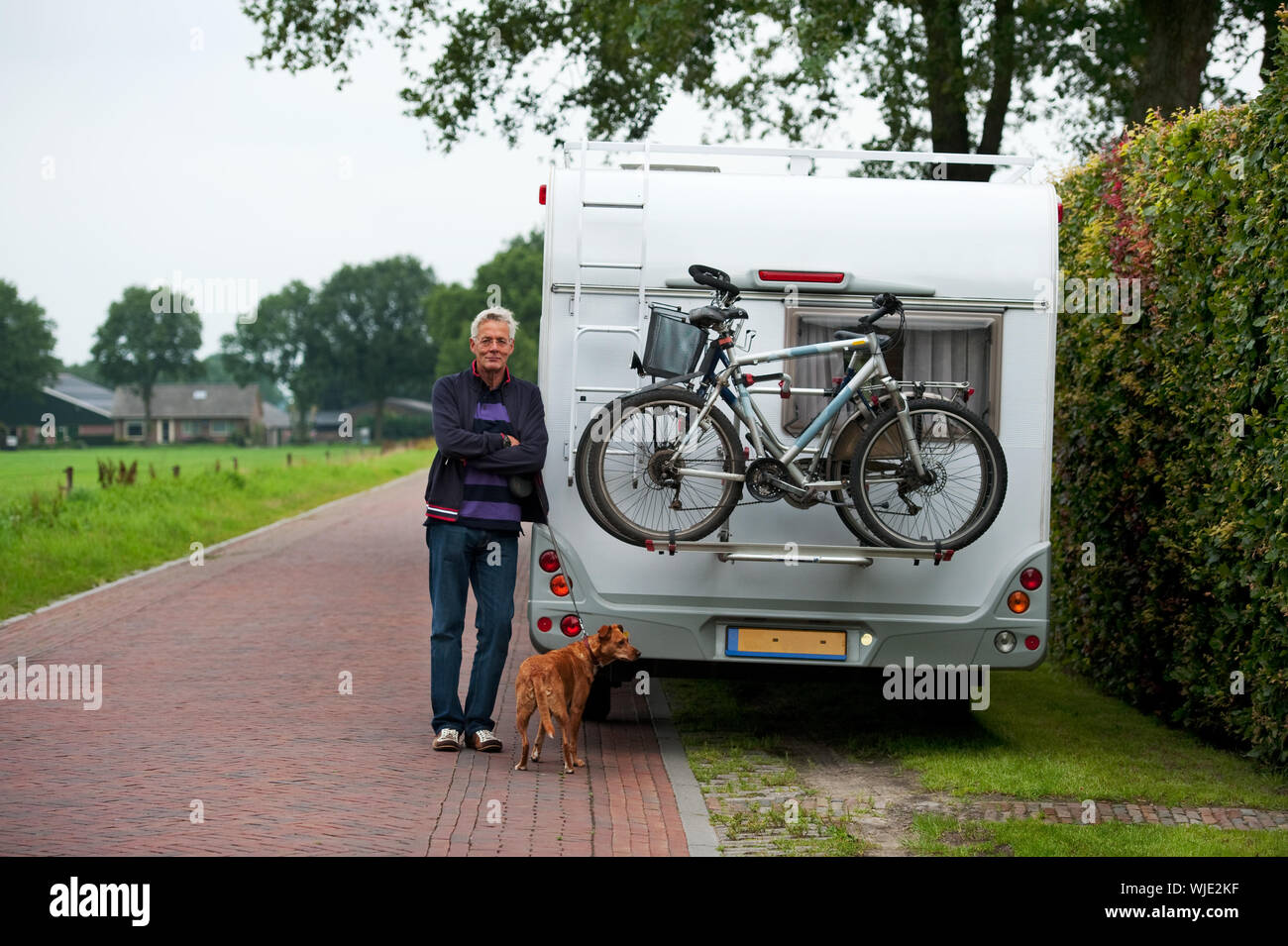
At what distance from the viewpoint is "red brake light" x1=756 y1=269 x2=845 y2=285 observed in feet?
25.3

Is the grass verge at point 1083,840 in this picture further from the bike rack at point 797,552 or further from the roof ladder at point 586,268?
the roof ladder at point 586,268

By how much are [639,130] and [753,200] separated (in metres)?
13.6

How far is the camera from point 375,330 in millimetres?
135000

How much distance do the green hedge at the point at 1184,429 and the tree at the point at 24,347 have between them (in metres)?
99.7

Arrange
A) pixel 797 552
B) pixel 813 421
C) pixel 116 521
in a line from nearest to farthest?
1. pixel 813 421
2. pixel 797 552
3. pixel 116 521

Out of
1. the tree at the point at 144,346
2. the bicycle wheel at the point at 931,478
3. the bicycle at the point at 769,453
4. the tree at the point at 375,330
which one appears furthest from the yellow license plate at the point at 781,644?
the tree at the point at 375,330

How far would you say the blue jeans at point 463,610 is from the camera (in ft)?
25.4

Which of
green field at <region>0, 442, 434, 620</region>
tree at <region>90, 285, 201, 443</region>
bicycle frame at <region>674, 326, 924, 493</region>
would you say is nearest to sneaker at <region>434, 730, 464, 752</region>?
bicycle frame at <region>674, 326, 924, 493</region>

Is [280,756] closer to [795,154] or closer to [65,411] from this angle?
[795,154]

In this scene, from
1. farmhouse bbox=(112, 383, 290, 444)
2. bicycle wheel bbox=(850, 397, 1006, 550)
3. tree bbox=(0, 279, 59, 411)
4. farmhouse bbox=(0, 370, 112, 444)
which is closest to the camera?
bicycle wheel bbox=(850, 397, 1006, 550)

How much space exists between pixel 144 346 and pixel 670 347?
128 m

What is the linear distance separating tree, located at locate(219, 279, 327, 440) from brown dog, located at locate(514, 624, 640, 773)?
419 feet

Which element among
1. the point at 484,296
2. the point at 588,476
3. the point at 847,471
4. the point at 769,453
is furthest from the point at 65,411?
the point at 847,471

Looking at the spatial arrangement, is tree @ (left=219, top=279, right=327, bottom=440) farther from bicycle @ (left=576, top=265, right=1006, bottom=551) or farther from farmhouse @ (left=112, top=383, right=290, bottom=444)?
bicycle @ (left=576, top=265, right=1006, bottom=551)
